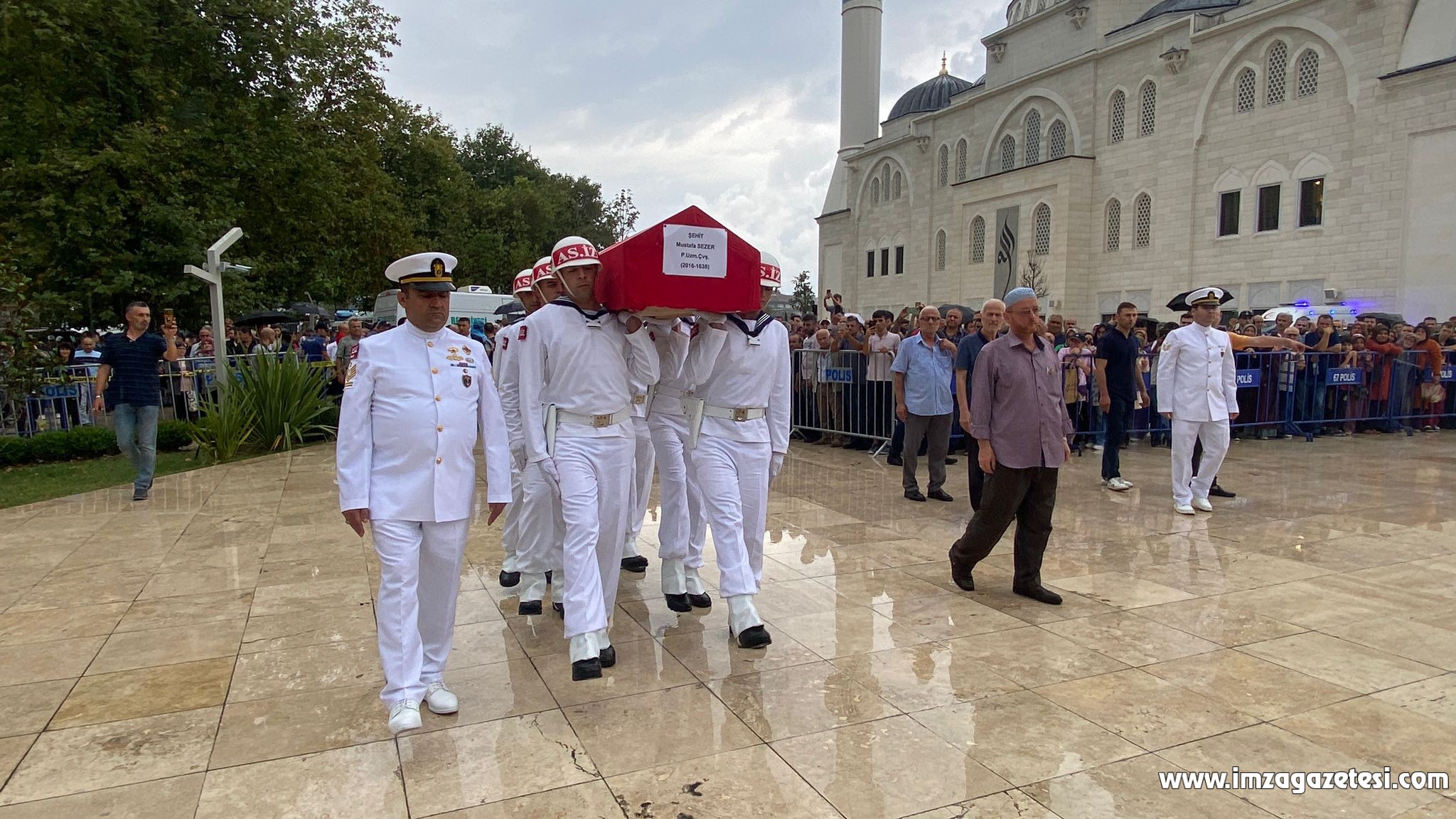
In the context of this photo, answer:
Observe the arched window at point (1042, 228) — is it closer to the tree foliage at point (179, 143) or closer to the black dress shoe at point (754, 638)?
the tree foliage at point (179, 143)

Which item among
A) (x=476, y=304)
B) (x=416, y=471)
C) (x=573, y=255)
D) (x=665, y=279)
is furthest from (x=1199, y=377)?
(x=476, y=304)

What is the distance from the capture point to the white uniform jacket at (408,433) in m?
3.61

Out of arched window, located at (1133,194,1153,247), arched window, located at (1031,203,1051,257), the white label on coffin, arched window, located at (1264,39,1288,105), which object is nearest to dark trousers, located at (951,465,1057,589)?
the white label on coffin

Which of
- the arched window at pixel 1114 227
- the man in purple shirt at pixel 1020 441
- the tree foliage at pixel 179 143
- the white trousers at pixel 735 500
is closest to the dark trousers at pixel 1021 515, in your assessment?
the man in purple shirt at pixel 1020 441

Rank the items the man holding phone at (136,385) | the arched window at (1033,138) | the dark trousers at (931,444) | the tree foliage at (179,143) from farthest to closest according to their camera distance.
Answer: the arched window at (1033,138) → the tree foliage at (179,143) → the man holding phone at (136,385) → the dark trousers at (931,444)

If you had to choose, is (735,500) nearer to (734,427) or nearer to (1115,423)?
(734,427)

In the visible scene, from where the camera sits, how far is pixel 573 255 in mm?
4543

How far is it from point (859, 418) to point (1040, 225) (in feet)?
102

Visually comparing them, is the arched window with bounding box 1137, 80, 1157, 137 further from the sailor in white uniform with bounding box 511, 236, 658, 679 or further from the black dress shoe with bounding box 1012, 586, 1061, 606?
the sailor in white uniform with bounding box 511, 236, 658, 679

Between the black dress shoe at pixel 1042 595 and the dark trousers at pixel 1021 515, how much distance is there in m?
0.02

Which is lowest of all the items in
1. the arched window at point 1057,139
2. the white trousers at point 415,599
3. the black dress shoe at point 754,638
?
the black dress shoe at point 754,638

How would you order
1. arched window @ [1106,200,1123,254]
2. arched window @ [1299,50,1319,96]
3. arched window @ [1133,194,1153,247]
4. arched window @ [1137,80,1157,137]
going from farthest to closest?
arched window @ [1106,200,1123,254] < arched window @ [1133,194,1153,247] < arched window @ [1137,80,1157,137] < arched window @ [1299,50,1319,96]

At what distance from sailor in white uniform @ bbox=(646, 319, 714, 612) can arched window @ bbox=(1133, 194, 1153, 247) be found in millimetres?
34243

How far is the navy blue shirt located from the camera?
8.72m
